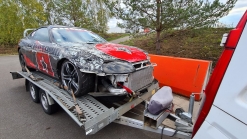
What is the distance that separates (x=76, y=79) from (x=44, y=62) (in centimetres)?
126

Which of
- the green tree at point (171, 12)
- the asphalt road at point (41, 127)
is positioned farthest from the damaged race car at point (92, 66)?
the green tree at point (171, 12)

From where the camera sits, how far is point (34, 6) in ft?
50.6

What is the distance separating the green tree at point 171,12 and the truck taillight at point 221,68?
4507 mm

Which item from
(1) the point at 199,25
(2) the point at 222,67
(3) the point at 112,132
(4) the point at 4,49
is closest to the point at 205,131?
(2) the point at 222,67

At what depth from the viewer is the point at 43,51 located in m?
3.37

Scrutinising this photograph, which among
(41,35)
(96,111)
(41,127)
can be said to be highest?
(41,35)

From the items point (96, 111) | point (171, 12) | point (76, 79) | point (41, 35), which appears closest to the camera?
point (96, 111)

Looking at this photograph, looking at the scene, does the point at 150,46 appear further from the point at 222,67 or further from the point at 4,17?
the point at 4,17

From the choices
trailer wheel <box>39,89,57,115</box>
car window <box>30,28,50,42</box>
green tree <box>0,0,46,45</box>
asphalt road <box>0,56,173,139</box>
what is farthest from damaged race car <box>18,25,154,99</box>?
green tree <box>0,0,46,45</box>

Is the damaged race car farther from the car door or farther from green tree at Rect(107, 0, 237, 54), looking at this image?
green tree at Rect(107, 0, 237, 54)

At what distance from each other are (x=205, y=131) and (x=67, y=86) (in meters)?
2.53

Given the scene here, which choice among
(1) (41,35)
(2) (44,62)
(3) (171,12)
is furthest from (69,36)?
(3) (171,12)

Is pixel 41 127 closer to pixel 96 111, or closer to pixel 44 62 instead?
pixel 96 111

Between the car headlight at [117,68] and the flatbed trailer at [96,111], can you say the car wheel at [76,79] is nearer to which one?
the flatbed trailer at [96,111]
